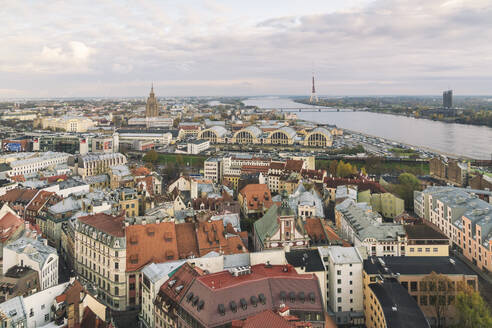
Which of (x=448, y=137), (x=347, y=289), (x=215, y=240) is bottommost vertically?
(x=347, y=289)

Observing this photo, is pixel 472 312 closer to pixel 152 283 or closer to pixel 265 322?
pixel 265 322

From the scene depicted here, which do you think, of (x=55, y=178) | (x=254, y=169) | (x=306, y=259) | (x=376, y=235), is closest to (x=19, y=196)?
(x=55, y=178)

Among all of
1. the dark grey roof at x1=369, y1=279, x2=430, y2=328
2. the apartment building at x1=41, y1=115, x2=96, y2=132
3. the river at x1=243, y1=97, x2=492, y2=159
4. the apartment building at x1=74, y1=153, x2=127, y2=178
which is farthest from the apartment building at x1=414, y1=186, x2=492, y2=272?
the apartment building at x1=41, y1=115, x2=96, y2=132

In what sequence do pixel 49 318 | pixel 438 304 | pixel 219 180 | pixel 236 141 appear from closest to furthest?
pixel 49 318 → pixel 438 304 → pixel 219 180 → pixel 236 141

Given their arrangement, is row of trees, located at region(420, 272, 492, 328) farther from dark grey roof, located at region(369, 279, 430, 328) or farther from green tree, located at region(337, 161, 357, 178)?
green tree, located at region(337, 161, 357, 178)

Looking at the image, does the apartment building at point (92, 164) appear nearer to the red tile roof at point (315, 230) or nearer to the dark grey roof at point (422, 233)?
the red tile roof at point (315, 230)

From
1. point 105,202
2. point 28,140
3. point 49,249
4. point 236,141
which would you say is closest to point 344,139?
point 236,141

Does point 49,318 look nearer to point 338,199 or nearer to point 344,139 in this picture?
point 338,199
